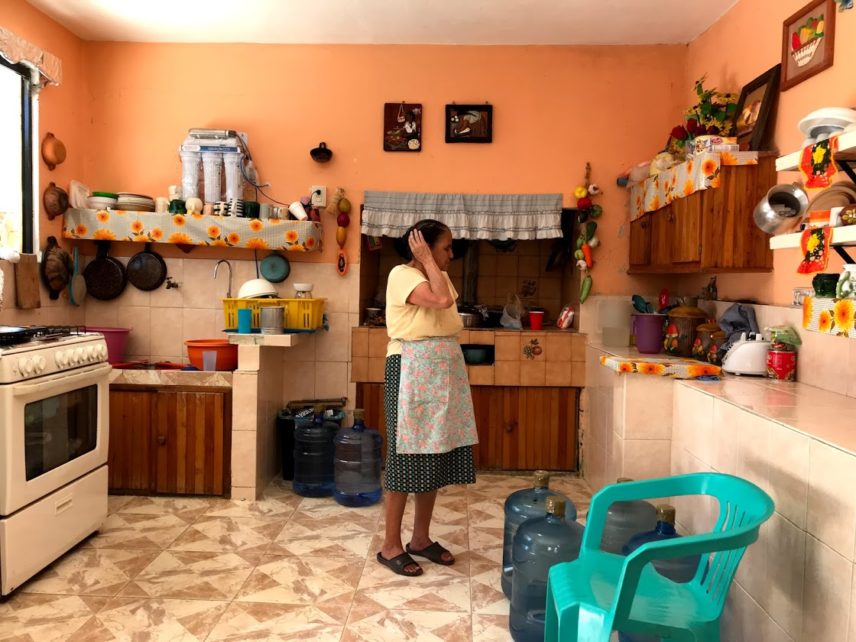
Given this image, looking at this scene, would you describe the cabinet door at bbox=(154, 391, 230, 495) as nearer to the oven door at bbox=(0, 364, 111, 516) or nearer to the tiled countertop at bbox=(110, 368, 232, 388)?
the tiled countertop at bbox=(110, 368, 232, 388)

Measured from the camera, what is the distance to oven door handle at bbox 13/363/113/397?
2398mm

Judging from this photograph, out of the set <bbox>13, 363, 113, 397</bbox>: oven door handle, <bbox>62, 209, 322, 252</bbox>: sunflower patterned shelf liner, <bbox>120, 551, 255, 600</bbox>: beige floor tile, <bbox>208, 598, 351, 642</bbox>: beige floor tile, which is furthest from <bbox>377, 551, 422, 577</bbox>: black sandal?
<bbox>62, 209, 322, 252</bbox>: sunflower patterned shelf liner

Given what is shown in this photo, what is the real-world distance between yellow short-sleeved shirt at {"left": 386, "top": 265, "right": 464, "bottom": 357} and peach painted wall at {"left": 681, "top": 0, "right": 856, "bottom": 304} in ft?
4.57

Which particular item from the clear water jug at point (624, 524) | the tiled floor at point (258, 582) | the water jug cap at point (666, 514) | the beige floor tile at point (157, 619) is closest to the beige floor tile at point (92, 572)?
the tiled floor at point (258, 582)

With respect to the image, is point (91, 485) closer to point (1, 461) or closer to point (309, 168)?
point (1, 461)

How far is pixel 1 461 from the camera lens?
7.72ft

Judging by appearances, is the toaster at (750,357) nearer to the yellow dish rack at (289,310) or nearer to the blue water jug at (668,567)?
the blue water jug at (668,567)

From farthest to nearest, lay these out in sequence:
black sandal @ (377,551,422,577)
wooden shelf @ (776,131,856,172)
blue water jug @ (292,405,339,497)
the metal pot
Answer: blue water jug @ (292,405,339,497)
black sandal @ (377,551,422,577)
the metal pot
wooden shelf @ (776,131,856,172)

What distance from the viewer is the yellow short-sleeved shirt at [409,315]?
2.56 meters

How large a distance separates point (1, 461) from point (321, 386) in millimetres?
1955

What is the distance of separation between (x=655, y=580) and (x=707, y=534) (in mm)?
467

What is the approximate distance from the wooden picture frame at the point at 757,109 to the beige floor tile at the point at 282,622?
257 cm

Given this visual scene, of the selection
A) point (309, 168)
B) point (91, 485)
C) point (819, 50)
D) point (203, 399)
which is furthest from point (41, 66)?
point (819, 50)

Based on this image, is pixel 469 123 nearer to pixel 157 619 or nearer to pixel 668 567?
pixel 668 567
